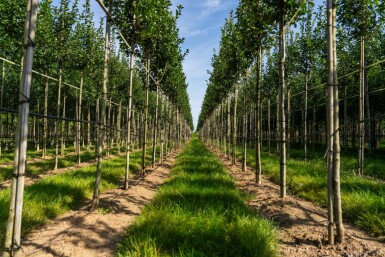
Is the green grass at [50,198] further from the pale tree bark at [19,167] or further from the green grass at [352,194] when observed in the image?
the green grass at [352,194]

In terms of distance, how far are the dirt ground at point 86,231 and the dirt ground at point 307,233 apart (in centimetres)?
281

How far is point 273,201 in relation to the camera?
6.76 metres

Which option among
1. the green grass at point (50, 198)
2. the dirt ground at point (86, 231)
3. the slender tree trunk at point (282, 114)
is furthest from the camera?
the slender tree trunk at point (282, 114)

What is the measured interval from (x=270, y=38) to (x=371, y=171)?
764 centimetres

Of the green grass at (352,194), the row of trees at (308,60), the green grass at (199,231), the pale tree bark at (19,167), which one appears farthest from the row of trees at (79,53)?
the green grass at (352,194)

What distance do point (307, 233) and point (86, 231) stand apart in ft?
12.6

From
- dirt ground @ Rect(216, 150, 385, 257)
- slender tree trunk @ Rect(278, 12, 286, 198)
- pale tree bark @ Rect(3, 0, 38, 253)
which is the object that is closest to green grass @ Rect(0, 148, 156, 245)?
pale tree bark @ Rect(3, 0, 38, 253)

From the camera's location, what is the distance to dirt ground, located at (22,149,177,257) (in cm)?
414

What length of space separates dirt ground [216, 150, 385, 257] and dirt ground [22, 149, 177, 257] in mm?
2808

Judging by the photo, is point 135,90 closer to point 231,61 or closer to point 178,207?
point 231,61

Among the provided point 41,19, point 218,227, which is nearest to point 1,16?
point 41,19

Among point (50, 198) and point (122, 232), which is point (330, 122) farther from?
point (50, 198)

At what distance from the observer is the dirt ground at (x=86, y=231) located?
414cm

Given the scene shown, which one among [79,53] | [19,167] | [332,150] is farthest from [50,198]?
[79,53]
